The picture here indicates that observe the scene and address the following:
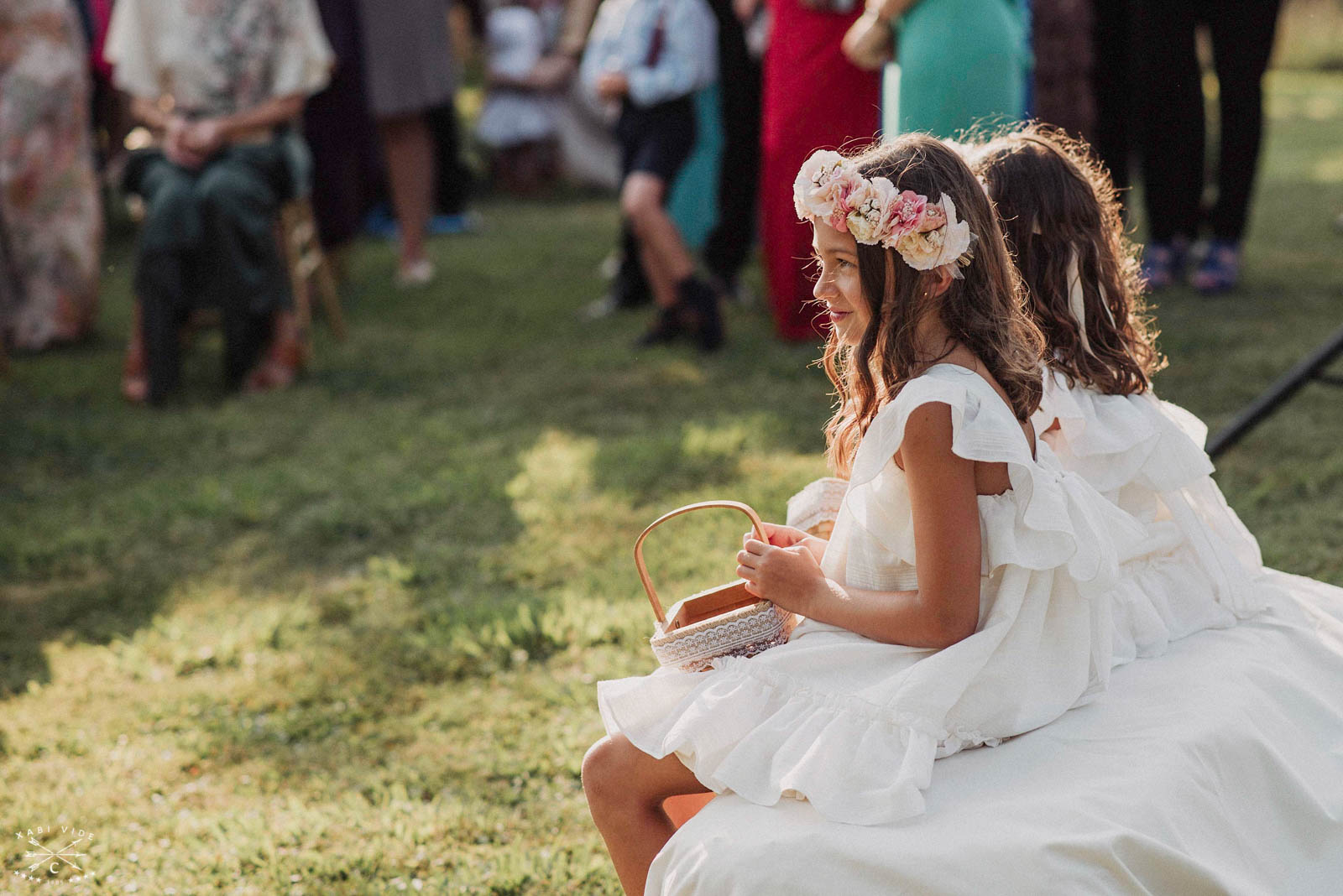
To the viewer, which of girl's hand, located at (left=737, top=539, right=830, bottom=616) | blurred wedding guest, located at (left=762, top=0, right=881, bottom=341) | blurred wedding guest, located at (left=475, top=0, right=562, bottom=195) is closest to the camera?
girl's hand, located at (left=737, top=539, right=830, bottom=616)

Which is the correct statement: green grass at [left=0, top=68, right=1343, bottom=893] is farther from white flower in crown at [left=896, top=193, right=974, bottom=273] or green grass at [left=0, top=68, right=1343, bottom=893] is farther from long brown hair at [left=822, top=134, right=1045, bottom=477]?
white flower in crown at [left=896, top=193, right=974, bottom=273]

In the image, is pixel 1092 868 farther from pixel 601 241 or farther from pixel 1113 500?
pixel 601 241

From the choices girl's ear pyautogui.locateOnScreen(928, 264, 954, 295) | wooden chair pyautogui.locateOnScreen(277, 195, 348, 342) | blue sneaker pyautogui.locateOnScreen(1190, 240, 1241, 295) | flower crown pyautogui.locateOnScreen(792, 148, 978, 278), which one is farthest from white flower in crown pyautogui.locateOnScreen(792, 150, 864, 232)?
blue sneaker pyautogui.locateOnScreen(1190, 240, 1241, 295)

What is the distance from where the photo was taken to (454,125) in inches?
337

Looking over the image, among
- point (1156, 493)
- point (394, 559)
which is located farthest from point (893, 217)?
point (394, 559)

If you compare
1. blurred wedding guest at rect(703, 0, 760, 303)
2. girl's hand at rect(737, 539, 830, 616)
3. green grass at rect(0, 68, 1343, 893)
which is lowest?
green grass at rect(0, 68, 1343, 893)

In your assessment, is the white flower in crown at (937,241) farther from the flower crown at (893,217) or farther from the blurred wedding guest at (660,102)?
the blurred wedding guest at (660,102)

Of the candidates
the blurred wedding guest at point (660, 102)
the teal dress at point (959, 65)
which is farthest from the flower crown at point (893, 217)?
the blurred wedding guest at point (660, 102)

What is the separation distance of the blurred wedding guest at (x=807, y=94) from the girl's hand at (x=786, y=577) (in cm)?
305

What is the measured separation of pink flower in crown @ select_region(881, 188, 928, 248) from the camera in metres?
1.62

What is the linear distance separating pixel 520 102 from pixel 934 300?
882 cm

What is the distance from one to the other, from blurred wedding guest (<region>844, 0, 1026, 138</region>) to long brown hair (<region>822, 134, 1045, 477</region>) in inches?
77.5

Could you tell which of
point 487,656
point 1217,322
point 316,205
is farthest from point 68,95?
point 1217,322

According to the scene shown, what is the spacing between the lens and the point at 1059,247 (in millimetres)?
2090
